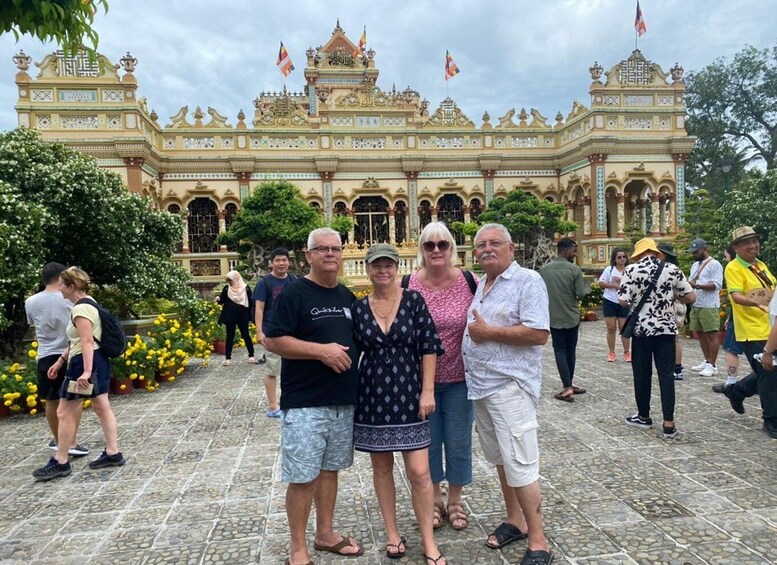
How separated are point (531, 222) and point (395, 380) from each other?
14.7 meters

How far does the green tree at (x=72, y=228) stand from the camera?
649cm

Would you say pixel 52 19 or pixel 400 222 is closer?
pixel 52 19

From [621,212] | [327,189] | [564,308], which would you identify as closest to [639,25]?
[621,212]

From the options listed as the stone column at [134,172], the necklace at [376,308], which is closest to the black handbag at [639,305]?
the necklace at [376,308]

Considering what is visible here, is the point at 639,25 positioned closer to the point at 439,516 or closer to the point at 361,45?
the point at 361,45

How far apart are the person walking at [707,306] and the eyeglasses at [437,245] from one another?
5060mm

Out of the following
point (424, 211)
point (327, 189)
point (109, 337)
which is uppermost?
point (327, 189)

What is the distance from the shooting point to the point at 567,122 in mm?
22047

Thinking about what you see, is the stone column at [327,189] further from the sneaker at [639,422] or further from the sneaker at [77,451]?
the sneaker at [639,422]

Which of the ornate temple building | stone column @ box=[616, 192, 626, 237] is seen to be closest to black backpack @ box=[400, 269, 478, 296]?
the ornate temple building

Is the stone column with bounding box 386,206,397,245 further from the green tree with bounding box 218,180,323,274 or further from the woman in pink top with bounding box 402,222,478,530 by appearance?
the woman in pink top with bounding box 402,222,478,530

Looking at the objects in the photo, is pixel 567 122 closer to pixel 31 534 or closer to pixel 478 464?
pixel 478 464

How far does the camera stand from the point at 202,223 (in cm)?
2122

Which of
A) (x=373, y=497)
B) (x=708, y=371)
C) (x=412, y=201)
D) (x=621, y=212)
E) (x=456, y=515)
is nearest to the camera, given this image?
(x=456, y=515)
